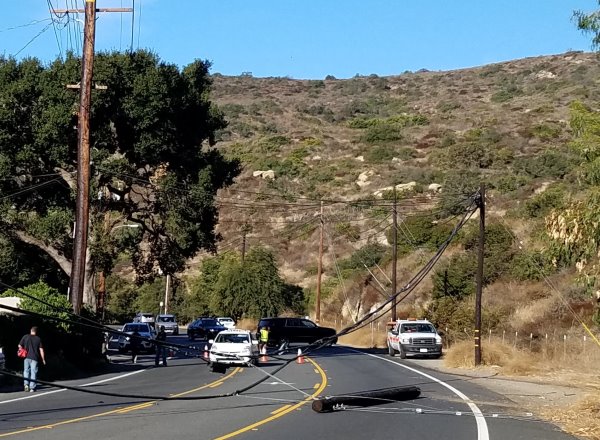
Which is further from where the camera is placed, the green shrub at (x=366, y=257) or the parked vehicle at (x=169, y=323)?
the green shrub at (x=366, y=257)

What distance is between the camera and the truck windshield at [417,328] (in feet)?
137

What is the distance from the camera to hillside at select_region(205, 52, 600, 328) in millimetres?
68812

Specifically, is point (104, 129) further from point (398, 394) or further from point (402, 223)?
point (402, 223)

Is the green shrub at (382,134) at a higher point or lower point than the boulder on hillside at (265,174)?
higher

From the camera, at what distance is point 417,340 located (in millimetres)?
40875

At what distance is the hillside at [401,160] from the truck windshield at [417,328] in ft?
17.6

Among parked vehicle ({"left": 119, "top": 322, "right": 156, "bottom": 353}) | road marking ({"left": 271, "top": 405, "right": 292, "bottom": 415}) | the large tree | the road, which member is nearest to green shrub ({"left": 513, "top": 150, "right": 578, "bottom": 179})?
parked vehicle ({"left": 119, "top": 322, "right": 156, "bottom": 353})

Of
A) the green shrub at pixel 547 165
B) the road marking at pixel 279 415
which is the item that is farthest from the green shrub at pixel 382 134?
the road marking at pixel 279 415

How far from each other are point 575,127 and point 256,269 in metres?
54.8

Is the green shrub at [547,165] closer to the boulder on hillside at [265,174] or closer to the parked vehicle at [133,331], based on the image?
the boulder on hillside at [265,174]

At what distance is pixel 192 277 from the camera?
91.9 meters

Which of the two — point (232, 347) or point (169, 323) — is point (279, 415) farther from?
point (169, 323)

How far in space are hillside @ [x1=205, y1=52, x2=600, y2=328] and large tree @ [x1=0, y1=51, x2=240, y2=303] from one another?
725 inches

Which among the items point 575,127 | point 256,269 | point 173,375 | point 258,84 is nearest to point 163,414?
point 575,127
